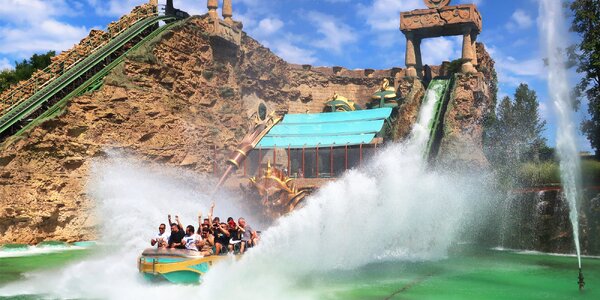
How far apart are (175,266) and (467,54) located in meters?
28.9

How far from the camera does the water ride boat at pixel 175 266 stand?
12453mm

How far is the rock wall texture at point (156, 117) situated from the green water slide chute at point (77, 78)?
496mm

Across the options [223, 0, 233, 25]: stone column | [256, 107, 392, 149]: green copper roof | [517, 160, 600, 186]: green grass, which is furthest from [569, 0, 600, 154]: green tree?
[223, 0, 233, 25]: stone column

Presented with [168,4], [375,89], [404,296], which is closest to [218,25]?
[168,4]

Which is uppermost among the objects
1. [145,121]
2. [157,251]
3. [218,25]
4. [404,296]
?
[218,25]

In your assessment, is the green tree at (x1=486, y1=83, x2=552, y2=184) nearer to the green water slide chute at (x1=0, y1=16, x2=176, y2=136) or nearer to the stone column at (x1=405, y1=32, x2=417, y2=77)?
the stone column at (x1=405, y1=32, x2=417, y2=77)

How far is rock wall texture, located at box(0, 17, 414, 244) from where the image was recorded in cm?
2283

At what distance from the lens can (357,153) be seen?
114 feet

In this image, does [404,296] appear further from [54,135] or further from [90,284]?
[54,135]

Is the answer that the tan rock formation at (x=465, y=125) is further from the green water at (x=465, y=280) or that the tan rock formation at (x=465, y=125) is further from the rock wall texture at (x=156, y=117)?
the green water at (x=465, y=280)

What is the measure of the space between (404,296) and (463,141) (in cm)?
2093

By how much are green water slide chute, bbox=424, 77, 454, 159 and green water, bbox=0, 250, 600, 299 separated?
12.6 m

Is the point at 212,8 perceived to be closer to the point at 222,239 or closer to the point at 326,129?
the point at 326,129

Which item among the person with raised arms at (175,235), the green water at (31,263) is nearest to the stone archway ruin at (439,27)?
the green water at (31,263)
